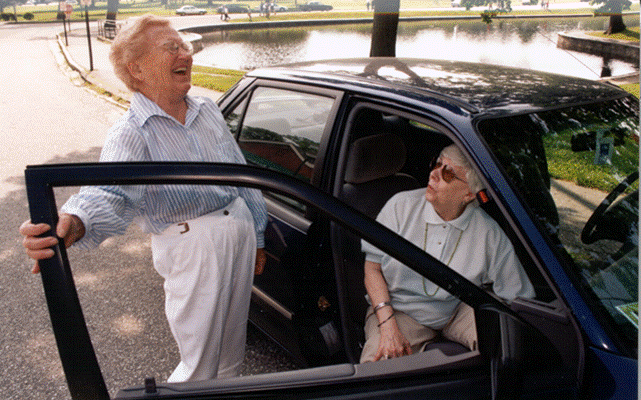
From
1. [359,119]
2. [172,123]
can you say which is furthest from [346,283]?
[172,123]

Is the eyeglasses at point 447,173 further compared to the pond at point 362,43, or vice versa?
the pond at point 362,43

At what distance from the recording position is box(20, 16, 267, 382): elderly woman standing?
1.96 meters

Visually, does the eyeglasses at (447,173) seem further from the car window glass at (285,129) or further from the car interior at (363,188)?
the car window glass at (285,129)

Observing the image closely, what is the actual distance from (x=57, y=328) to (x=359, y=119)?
5.61ft

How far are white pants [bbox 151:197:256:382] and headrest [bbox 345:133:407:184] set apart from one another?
54 cm

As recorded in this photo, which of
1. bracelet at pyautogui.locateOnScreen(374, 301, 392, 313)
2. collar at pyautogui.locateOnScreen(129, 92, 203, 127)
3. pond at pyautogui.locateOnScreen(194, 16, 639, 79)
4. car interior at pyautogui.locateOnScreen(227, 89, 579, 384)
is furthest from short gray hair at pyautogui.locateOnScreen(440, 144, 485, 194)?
pond at pyautogui.locateOnScreen(194, 16, 639, 79)

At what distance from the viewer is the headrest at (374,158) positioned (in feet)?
7.95

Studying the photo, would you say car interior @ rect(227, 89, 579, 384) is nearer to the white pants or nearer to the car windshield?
the car windshield

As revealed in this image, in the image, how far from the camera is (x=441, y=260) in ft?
6.86

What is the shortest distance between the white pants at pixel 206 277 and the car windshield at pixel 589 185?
99 cm

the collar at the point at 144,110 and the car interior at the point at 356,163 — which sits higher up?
the collar at the point at 144,110

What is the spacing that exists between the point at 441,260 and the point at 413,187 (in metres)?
0.68

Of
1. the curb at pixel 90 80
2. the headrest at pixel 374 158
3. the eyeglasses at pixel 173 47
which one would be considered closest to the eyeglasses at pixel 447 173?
the headrest at pixel 374 158

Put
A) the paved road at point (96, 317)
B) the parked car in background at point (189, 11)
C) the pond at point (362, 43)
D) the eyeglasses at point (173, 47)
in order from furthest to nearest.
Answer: the parked car in background at point (189, 11) < the pond at point (362, 43) < the paved road at point (96, 317) < the eyeglasses at point (173, 47)
